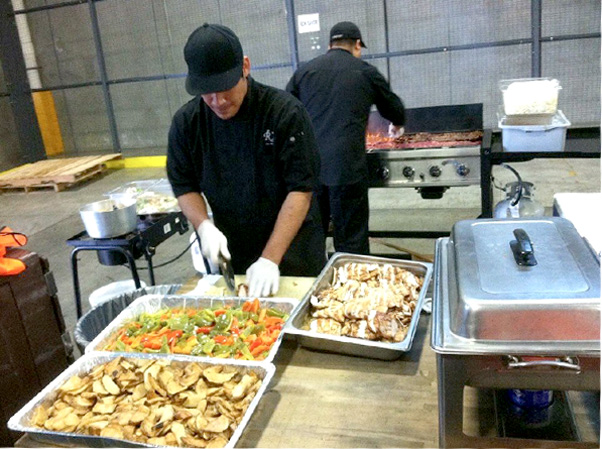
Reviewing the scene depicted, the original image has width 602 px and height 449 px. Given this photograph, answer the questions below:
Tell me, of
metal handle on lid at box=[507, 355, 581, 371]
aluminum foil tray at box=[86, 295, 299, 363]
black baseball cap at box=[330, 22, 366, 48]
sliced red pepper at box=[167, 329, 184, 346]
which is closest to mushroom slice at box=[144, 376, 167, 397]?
sliced red pepper at box=[167, 329, 184, 346]

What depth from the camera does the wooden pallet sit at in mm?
7430

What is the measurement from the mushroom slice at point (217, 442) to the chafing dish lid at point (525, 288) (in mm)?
592

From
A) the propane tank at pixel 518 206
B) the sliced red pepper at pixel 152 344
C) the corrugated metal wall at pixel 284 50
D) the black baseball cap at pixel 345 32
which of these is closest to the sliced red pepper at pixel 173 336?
the sliced red pepper at pixel 152 344

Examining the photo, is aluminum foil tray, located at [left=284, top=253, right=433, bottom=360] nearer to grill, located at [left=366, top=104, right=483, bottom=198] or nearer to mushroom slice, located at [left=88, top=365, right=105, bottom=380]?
A: mushroom slice, located at [left=88, top=365, right=105, bottom=380]

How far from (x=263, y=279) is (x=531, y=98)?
5.57 ft

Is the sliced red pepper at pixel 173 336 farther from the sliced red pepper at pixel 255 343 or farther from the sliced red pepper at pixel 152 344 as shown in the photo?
the sliced red pepper at pixel 255 343

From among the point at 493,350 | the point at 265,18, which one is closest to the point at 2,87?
the point at 265,18

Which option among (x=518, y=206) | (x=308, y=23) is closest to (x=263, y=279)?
(x=518, y=206)

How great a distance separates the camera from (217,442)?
124 centimetres

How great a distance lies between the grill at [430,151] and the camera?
3.59 m

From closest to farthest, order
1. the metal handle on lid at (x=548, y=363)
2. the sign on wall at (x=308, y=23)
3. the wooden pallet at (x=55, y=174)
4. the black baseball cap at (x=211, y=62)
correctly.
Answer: the metal handle on lid at (x=548, y=363) < the black baseball cap at (x=211, y=62) < the sign on wall at (x=308, y=23) < the wooden pallet at (x=55, y=174)

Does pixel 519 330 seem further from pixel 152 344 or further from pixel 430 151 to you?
pixel 430 151

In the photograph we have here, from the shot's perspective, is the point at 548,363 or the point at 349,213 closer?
the point at 548,363

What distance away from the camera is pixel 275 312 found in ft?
5.90
